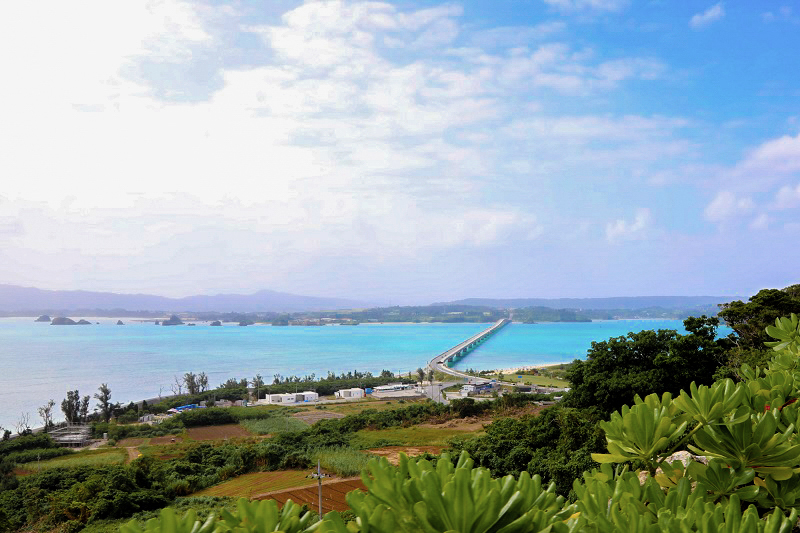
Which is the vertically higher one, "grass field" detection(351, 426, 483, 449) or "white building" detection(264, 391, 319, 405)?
"grass field" detection(351, 426, 483, 449)

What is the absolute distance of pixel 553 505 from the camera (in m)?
0.85

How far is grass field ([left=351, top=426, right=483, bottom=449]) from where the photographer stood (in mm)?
19812

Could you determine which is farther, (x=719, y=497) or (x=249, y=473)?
(x=249, y=473)

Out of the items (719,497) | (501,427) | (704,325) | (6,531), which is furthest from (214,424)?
(719,497)

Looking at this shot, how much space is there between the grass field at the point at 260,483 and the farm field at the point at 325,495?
729 millimetres

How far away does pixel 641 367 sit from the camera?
1162 cm

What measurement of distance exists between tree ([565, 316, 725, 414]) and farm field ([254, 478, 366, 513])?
241 inches

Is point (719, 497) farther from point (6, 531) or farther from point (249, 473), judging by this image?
point (249, 473)

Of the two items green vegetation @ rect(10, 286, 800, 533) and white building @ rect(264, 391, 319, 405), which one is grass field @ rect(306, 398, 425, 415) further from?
A: white building @ rect(264, 391, 319, 405)

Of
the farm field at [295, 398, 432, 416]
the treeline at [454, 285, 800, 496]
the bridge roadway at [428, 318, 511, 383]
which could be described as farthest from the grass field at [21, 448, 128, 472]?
the bridge roadway at [428, 318, 511, 383]

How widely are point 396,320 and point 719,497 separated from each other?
136 metres

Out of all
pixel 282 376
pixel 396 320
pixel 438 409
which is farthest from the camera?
pixel 396 320

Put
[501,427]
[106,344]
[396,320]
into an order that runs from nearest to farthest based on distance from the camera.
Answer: [501,427] < [106,344] < [396,320]

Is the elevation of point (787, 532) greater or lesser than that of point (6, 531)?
greater
